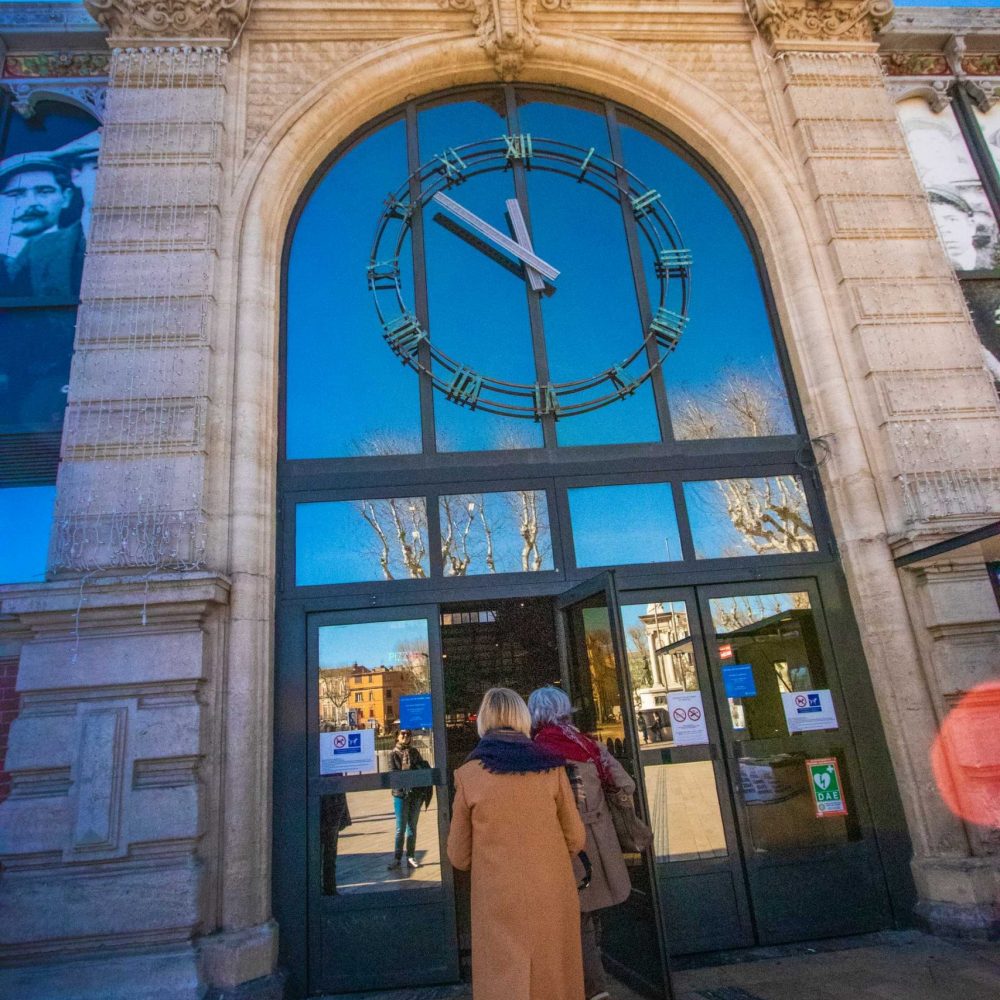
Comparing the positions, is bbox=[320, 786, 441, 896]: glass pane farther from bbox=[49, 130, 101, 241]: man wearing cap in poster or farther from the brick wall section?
A: bbox=[49, 130, 101, 241]: man wearing cap in poster

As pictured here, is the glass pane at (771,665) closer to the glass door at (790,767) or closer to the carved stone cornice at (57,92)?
the glass door at (790,767)

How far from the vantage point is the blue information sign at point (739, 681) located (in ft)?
18.5

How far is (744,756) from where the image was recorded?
548 cm

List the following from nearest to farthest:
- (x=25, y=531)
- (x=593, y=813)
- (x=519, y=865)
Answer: (x=519, y=865) → (x=593, y=813) → (x=25, y=531)

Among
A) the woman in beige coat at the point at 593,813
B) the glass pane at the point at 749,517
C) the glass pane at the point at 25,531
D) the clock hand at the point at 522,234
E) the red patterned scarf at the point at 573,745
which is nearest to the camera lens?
the woman in beige coat at the point at 593,813

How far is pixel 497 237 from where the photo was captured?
7039 millimetres

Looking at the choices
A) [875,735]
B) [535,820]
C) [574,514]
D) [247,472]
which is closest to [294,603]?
[247,472]

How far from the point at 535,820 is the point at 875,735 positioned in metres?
3.84

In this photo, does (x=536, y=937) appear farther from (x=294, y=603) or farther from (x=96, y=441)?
(x=96, y=441)

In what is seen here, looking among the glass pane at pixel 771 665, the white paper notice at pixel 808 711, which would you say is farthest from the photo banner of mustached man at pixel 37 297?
the white paper notice at pixel 808 711

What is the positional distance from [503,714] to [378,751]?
229 cm

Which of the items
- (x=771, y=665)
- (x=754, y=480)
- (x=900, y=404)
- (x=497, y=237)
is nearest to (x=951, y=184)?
(x=900, y=404)

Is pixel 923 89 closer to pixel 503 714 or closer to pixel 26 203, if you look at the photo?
pixel 503 714

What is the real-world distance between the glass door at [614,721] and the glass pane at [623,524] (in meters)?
0.61
